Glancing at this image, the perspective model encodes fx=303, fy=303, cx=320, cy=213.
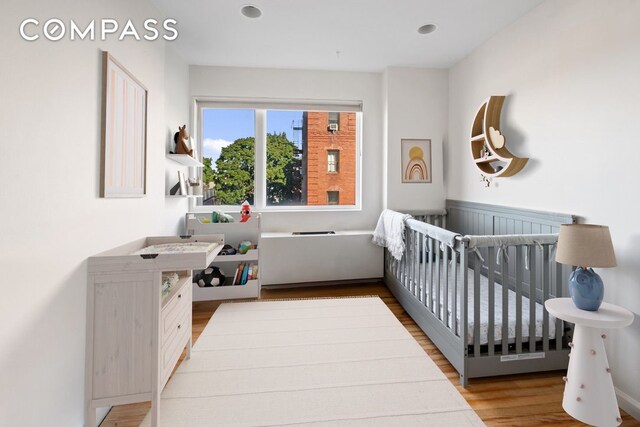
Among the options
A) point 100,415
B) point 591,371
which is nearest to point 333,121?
point 591,371

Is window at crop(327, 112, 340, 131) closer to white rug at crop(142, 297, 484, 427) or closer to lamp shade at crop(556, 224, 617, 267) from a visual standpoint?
white rug at crop(142, 297, 484, 427)

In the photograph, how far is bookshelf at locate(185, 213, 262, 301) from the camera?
9.40 feet

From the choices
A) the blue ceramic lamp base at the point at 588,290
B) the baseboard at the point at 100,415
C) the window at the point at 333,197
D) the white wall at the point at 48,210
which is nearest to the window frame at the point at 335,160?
the window at the point at 333,197

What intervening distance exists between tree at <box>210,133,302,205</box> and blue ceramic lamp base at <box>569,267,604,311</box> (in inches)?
104

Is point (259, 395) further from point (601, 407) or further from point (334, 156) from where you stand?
point (334, 156)

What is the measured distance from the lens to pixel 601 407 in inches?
53.7

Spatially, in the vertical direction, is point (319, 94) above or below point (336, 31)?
below

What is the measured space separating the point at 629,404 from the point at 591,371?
443 mm

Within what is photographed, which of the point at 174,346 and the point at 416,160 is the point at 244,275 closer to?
the point at 174,346

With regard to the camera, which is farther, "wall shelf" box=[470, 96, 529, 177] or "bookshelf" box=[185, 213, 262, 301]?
"bookshelf" box=[185, 213, 262, 301]

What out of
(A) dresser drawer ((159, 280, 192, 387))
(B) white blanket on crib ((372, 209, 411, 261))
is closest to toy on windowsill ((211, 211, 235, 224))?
(A) dresser drawer ((159, 280, 192, 387))

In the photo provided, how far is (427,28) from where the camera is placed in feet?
8.36

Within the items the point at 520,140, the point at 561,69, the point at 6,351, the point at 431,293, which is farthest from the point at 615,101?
the point at 6,351

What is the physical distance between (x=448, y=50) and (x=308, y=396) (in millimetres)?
3153
